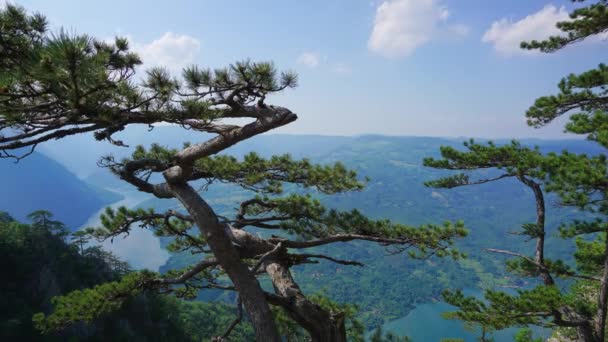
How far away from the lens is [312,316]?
4410mm

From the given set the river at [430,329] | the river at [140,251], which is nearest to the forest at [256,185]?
the river at [430,329]

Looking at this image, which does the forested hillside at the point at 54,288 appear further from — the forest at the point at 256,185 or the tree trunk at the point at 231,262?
the tree trunk at the point at 231,262

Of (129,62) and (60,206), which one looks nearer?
(129,62)

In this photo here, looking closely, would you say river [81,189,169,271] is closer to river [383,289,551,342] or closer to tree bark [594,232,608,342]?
river [383,289,551,342]

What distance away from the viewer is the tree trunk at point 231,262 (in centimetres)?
419

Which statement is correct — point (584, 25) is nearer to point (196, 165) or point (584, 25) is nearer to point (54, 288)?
point (196, 165)

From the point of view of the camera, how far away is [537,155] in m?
6.21

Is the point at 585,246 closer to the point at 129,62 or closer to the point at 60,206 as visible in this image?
the point at 129,62

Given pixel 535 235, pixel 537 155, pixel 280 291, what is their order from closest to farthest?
pixel 280 291
pixel 537 155
pixel 535 235

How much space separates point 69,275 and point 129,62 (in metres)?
34.2

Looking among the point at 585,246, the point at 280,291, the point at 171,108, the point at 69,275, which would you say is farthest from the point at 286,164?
the point at 69,275

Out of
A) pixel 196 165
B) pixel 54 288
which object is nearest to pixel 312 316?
pixel 196 165

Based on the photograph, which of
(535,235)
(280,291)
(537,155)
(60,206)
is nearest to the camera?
(280,291)

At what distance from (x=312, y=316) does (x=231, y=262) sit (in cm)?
121
